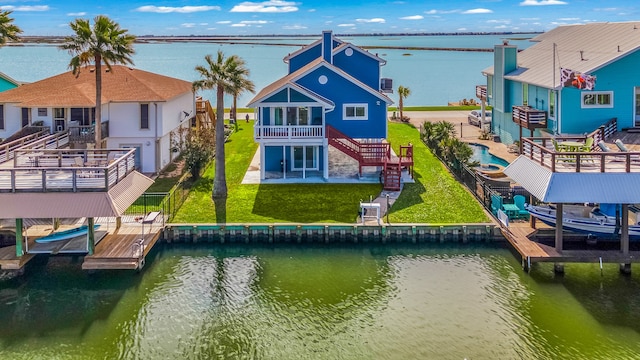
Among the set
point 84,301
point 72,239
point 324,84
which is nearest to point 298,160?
point 324,84

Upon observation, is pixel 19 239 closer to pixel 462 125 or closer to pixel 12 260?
pixel 12 260

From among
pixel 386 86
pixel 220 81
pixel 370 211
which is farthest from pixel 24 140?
pixel 386 86

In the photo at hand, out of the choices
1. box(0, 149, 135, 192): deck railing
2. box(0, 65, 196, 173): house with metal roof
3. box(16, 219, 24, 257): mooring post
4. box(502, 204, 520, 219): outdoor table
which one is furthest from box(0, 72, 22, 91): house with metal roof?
box(502, 204, 520, 219): outdoor table

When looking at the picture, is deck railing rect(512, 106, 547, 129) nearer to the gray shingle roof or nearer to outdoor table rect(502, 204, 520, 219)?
the gray shingle roof

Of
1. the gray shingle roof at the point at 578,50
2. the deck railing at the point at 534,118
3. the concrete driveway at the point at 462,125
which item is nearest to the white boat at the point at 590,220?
the gray shingle roof at the point at 578,50

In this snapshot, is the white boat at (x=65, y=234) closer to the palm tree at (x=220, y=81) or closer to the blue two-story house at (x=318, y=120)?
the palm tree at (x=220, y=81)
